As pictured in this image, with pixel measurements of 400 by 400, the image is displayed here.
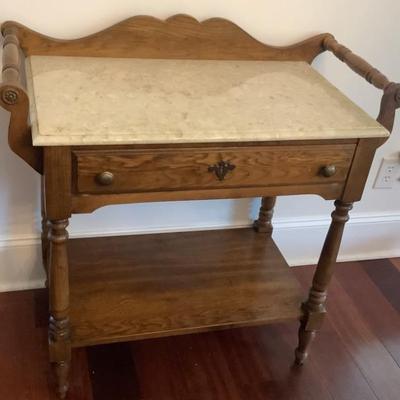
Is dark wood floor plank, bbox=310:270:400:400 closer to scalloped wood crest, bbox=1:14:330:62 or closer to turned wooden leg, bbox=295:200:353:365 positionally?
turned wooden leg, bbox=295:200:353:365

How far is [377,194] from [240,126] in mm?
938

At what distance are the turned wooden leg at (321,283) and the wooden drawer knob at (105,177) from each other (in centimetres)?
53

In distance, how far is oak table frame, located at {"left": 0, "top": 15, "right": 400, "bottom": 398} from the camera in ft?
3.53

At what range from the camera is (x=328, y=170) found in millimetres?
1224

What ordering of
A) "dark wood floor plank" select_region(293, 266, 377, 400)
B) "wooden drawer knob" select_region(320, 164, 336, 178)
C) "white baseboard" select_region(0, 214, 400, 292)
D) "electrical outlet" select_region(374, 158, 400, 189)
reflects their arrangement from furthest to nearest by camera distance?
1. "electrical outlet" select_region(374, 158, 400, 189)
2. "white baseboard" select_region(0, 214, 400, 292)
3. "dark wood floor plank" select_region(293, 266, 377, 400)
4. "wooden drawer knob" select_region(320, 164, 336, 178)

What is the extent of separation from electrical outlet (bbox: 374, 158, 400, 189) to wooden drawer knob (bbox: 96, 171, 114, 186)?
1057 millimetres

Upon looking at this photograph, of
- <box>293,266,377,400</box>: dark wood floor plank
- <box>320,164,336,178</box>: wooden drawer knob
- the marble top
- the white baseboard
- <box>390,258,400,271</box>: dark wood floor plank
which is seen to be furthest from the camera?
<box>390,258,400,271</box>: dark wood floor plank

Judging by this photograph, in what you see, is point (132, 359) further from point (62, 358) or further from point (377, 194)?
point (377, 194)

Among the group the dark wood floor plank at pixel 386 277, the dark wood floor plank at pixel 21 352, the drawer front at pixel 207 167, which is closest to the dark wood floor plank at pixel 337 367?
the dark wood floor plank at pixel 386 277

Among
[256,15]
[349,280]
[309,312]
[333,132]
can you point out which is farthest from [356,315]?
[256,15]

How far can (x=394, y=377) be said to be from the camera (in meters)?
1.60

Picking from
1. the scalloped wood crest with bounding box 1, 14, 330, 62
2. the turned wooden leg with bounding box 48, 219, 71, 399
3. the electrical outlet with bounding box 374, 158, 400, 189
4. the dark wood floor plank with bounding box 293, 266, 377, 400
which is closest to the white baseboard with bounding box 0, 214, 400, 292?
the electrical outlet with bounding box 374, 158, 400, 189

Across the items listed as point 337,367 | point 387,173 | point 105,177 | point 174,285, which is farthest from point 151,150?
point 387,173

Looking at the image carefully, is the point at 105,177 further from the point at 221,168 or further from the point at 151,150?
the point at 221,168
